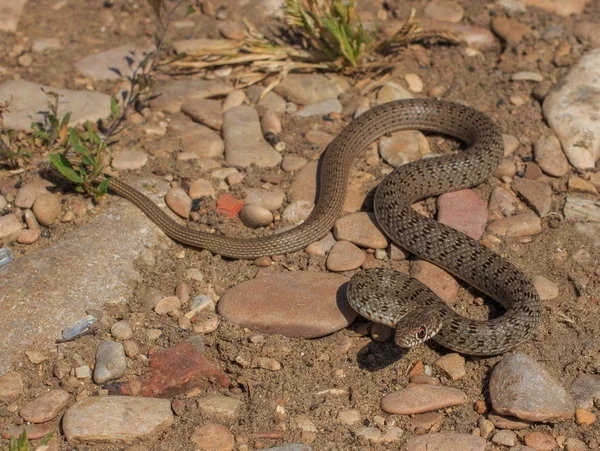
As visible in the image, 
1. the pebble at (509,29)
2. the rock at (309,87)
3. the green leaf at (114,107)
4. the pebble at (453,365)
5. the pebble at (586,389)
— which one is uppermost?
the pebble at (509,29)

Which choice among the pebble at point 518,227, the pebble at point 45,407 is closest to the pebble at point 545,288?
the pebble at point 518,227

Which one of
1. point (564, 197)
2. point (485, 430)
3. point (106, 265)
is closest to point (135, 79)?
point (106, 265)

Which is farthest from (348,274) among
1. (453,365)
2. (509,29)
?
(509,29)

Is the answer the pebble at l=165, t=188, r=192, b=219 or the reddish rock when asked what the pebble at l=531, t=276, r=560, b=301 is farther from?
the pebble at l=165, t=188, r=192, b=219

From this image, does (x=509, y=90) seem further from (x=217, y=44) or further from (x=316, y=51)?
(x=217, y=44)

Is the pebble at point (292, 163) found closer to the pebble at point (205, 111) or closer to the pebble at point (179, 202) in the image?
the pebble at point (205, 111)

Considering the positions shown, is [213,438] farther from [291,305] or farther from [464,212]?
[464,212]
